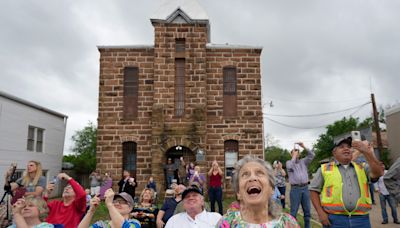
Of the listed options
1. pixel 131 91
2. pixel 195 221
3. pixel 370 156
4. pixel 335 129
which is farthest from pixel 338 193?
pixel 335 129

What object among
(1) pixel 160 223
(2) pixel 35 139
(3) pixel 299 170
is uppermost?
(2) pixel 35 139

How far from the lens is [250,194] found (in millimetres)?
2645

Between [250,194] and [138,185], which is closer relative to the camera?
[250,194]

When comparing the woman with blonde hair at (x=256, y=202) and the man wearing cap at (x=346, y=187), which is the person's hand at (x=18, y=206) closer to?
the woman with blonde hair at (x=256, y=202)

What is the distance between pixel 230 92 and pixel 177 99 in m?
2.78

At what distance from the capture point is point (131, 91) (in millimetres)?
18219

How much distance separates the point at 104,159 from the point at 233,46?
8744 mm

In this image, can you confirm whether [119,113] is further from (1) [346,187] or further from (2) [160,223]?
(1) [346,187]

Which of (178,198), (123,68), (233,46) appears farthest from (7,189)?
(233,46)

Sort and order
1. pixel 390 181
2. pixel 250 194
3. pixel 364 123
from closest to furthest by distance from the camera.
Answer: pixel 250 194, pixel 390 181, pixel 364 123

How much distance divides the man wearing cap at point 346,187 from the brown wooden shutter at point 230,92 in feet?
44.3

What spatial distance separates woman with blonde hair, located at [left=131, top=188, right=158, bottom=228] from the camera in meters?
5.94

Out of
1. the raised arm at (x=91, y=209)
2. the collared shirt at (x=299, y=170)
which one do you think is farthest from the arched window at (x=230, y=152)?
the raised arm at (x=91, y=209)

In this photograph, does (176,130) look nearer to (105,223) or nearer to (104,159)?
(104,159)
